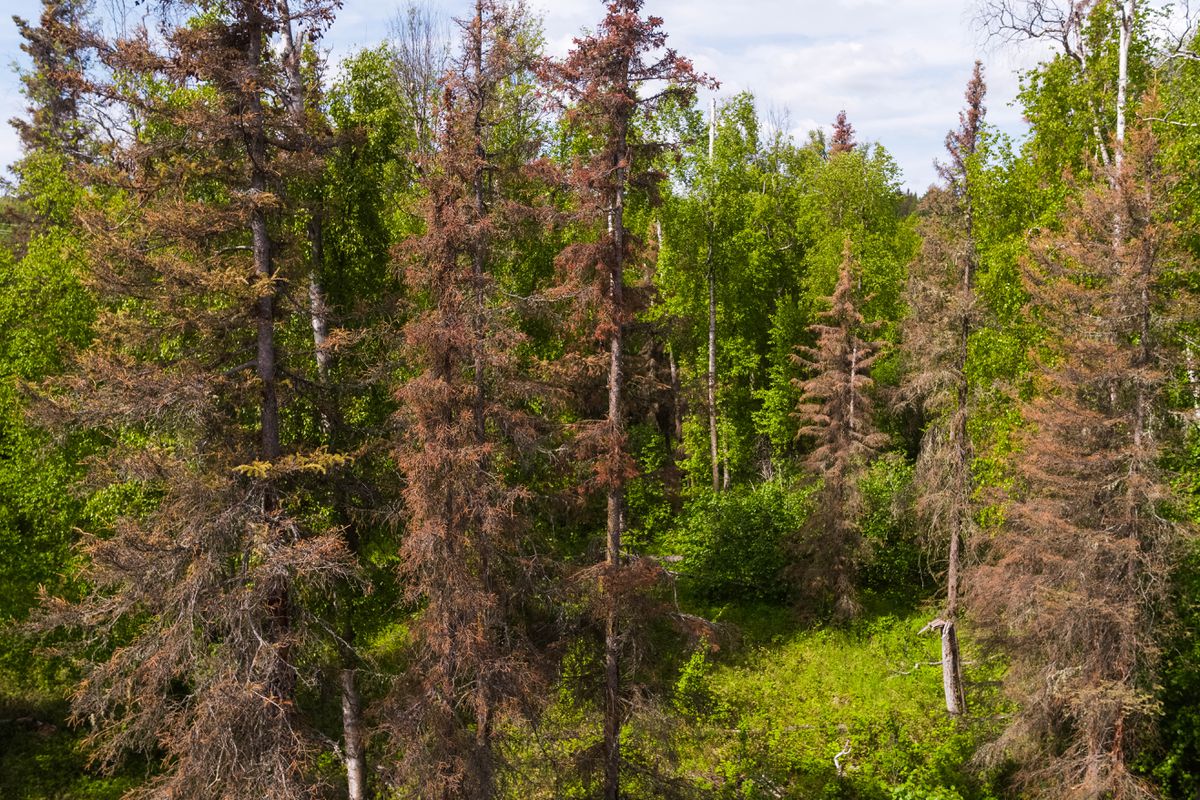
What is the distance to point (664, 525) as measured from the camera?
2595cm

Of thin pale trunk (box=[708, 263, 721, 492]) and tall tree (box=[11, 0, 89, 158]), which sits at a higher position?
tall tree (box=[11, 0, 89, 158])

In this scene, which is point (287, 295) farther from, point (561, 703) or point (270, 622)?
point (561, 703)

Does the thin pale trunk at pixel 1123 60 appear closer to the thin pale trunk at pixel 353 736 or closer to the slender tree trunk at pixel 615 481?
the slender tree trunk at pixel 615 481

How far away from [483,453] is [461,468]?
1.23 feet

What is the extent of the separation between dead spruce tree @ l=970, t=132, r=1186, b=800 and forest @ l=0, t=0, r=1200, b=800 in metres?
0.07

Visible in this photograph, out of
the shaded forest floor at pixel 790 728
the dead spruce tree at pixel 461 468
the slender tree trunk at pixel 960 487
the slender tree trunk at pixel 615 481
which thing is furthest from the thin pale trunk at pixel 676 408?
the dead spruce tree at pixel 461 468

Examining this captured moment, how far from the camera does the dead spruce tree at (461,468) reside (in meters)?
10.2

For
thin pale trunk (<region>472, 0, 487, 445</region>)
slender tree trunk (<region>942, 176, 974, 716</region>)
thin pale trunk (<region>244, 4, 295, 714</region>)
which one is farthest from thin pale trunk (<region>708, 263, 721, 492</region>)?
thin pale trunk (<region>244, 4, 295, 714</region>)

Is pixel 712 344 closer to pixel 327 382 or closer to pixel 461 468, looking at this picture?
pixel 327 382

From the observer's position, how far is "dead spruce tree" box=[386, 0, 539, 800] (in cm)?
1020

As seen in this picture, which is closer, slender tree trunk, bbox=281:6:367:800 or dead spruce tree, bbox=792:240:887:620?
slender tree trunk, bbox=281:6:367:800

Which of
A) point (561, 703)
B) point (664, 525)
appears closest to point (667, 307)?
point (664, 525)

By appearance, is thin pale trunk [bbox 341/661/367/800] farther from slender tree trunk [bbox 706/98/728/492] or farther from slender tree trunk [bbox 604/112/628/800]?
slender tree trunk [bbox 706/98/728/492]

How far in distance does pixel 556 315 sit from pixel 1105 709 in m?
10.5
